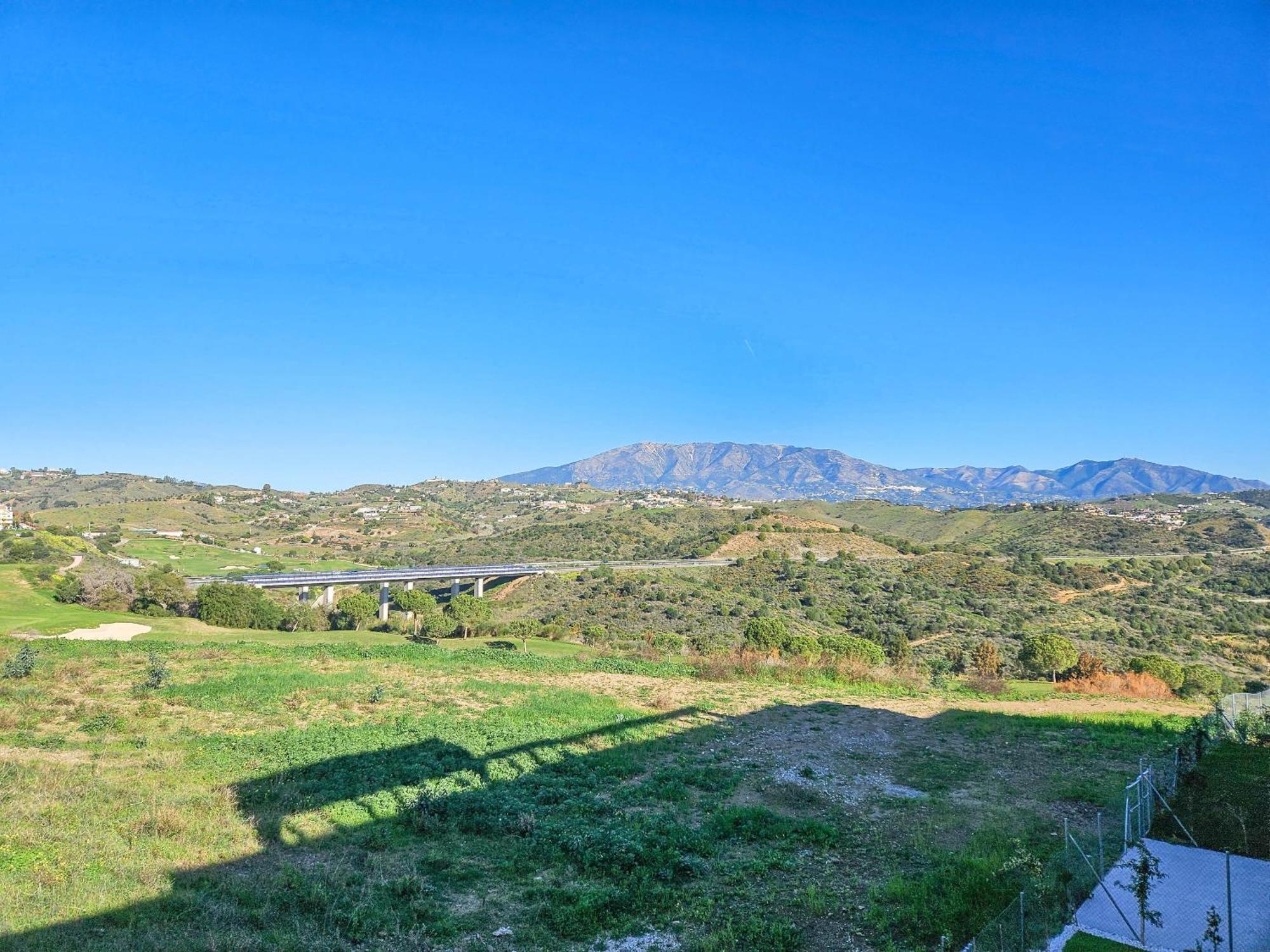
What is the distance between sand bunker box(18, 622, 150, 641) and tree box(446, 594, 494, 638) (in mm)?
14960

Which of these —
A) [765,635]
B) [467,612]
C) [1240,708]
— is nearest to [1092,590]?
[765,635]

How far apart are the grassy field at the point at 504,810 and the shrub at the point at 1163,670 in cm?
929

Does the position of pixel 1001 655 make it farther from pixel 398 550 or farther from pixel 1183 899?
pixel 398 550

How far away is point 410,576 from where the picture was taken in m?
67.1

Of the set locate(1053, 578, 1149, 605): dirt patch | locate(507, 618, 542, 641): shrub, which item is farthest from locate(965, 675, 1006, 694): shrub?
locate(1053, 578, 1149, 605): dirt patch

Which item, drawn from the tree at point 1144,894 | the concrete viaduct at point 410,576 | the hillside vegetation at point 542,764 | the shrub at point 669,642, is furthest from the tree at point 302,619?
the tree at point 1144,894

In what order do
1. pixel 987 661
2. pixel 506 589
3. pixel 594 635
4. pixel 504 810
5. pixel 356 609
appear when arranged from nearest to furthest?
1. pixel 504 810
2. pixel 987 661
3. pixel 594 635
4. pixel 356 609
5. pixel 506 589

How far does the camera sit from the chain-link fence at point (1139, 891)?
7.11 meters

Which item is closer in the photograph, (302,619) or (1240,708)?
(1240,708)

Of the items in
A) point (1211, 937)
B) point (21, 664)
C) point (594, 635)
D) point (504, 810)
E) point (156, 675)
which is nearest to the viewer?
point (1211, 937)

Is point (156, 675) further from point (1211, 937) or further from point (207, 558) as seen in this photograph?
point (207, 558)

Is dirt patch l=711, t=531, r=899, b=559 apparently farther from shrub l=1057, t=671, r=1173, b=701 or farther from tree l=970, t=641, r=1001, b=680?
shrub l=1057, t=671, r=1173, b=701

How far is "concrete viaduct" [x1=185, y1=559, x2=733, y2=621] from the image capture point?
5725 centimetres

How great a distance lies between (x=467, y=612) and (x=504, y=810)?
30135mm
